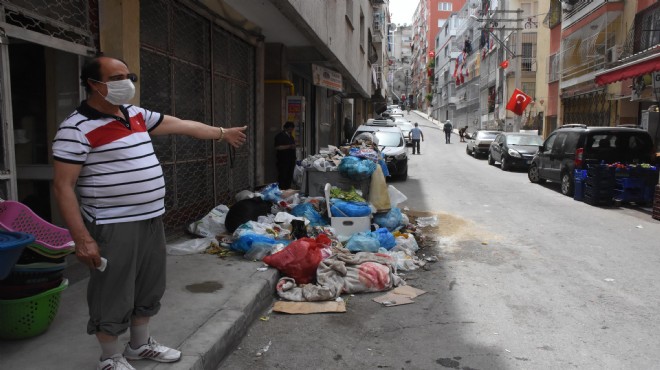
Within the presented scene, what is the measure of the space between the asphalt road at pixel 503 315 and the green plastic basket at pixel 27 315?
126 centimetres

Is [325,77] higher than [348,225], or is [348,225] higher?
[325,77]

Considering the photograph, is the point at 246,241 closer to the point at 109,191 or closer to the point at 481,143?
the point at 109,191

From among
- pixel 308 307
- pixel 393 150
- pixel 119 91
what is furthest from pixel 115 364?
pixel 393 150

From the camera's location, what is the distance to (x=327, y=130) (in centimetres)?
2091

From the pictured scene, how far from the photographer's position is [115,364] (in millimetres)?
2820

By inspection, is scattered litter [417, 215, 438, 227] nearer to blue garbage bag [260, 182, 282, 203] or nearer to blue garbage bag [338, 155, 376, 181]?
blue garbage bag [338, 155, 376, 181]

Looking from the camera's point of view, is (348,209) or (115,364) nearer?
(115,364)

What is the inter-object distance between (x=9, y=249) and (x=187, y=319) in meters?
1.47

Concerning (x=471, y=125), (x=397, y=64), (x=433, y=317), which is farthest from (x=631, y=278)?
(x=397, y=64)

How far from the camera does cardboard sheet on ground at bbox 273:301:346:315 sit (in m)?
4.64

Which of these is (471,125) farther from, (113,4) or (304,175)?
(113,4)

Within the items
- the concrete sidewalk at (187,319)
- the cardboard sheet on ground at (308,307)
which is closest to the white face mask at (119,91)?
the concrete sidewalk at (187,319)

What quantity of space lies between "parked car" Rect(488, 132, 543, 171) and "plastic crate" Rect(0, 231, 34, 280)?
60.3 feet

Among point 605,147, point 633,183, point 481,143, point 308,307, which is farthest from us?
point 481,143
